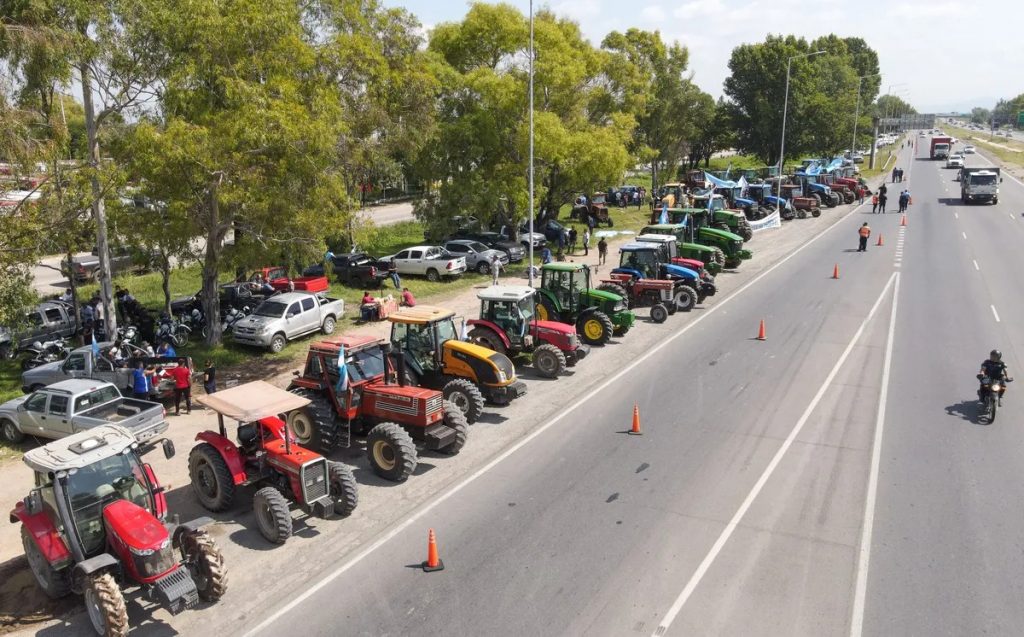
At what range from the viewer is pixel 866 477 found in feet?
40.1

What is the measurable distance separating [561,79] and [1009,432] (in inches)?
935

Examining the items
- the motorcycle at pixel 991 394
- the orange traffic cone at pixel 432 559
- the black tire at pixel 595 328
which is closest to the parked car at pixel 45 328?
the black tire at pixel 595 328

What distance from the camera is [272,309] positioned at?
71.2 feet

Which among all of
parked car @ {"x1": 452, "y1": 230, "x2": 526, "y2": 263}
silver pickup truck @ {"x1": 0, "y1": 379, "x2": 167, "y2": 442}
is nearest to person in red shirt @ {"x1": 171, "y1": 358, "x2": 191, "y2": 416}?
silver pickup truck @ {"x1": 0, "y1": 379, "x2": 167, "y2": 442}

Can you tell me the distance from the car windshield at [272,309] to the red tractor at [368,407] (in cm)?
856

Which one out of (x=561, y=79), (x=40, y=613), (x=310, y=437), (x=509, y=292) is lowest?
(x=40, y=613)

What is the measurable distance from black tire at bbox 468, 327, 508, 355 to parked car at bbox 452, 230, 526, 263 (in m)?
15.9

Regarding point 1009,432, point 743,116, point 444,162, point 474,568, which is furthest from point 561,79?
point 743,116

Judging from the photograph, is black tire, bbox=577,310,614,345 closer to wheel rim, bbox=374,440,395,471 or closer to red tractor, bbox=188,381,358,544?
wheel rim, bbox=374,440,395,471

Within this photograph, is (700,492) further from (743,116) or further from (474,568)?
(743,116)

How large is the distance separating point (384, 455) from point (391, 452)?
0.23 metres

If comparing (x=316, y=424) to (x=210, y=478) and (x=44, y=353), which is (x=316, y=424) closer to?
(x=210, y=478)

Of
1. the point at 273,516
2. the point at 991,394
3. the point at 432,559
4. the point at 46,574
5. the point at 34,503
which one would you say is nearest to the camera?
A: the point at 34,503

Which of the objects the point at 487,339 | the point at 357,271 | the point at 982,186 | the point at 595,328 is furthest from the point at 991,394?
the point at 982,186
